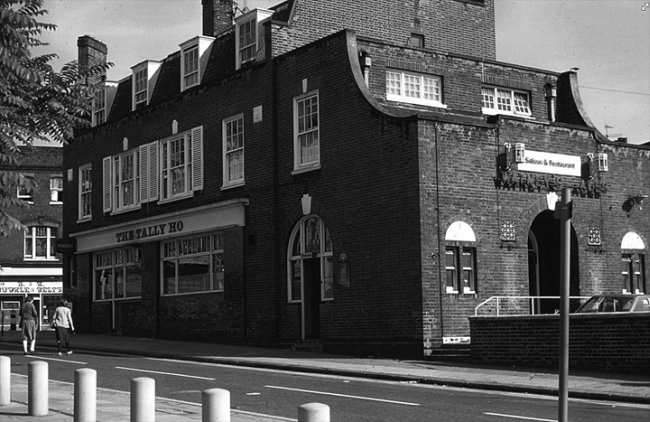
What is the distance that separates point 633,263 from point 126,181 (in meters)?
Answer: 18.6

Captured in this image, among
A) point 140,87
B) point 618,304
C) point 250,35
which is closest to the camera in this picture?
point 618,304

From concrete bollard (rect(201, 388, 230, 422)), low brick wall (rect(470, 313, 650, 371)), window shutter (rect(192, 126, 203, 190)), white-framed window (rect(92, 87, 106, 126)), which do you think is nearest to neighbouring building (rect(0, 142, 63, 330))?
white-framed window (rect(92, 87, 106, 126))

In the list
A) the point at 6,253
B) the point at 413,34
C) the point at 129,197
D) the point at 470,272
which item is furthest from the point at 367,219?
the point at 6,253

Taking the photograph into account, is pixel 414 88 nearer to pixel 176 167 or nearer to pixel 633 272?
pixel 633 272

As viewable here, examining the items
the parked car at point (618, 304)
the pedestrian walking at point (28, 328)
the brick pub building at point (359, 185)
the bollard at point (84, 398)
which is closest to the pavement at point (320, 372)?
the pedestrian walking at point (28, 328)

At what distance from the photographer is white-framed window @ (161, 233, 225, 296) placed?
30.8 m

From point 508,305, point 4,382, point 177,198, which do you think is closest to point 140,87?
point 177,198

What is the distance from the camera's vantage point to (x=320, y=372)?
2134cm

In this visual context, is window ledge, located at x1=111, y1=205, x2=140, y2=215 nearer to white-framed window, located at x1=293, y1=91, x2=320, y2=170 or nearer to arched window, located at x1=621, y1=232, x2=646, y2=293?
white-framed window, located at x1=293, y1=91, x2=320, y2=170

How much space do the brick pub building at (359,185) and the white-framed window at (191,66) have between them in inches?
3.0

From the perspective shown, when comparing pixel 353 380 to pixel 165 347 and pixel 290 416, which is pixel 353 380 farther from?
pixel 165 347

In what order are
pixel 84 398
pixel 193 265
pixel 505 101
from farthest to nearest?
1. pixel 193 265
2. pixel 505 101
3. pixel 84 398

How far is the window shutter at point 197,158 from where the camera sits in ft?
104

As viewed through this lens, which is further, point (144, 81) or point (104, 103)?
point (104, 103)
